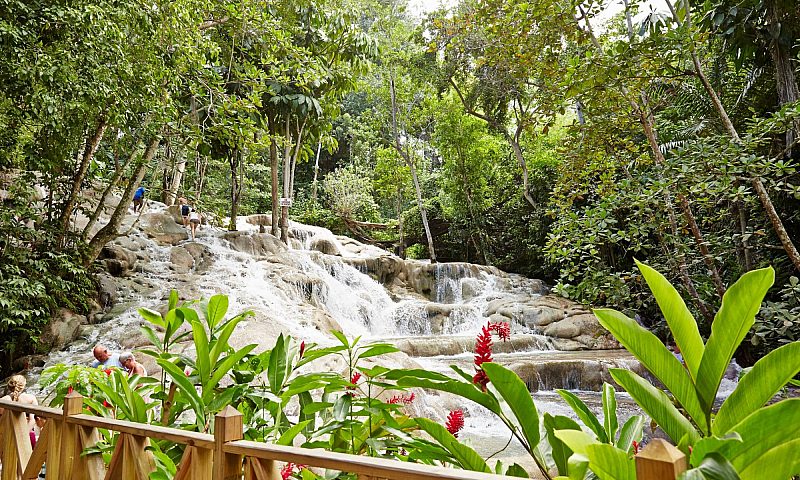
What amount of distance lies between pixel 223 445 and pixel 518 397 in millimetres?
686

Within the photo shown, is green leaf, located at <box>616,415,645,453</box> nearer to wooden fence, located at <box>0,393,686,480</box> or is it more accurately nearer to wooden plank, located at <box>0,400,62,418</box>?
wooden fence, located at <box>0,393,686,480</box>

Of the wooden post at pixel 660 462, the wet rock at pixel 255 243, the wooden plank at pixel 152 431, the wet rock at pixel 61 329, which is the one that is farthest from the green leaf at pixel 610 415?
the wet rock at pixel 255 243

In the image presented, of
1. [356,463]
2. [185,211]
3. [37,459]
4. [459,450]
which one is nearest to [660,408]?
[459,450]

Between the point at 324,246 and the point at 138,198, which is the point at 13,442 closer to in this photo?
the point at 138,198

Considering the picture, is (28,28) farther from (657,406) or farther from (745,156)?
(745,156)

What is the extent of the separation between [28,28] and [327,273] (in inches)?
327

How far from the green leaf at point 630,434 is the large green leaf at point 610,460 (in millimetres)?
332

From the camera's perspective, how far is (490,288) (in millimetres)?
12625

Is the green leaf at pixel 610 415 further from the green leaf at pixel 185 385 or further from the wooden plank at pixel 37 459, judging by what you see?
the wooden plank at pixel 37 459

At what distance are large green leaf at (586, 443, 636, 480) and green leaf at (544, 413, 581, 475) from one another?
287mm

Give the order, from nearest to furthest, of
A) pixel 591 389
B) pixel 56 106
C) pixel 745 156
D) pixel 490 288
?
1. pixel 745 156
2. pixel 56 106
3. pixel 591 389
4. pixel 490 288

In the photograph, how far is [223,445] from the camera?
3.90 ft

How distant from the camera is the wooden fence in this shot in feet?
2.88

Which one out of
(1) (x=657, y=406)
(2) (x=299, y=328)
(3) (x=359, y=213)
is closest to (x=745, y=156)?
(1) (x=657, y=406)
